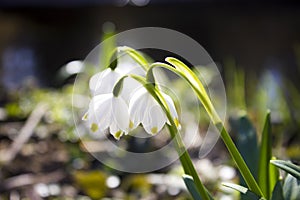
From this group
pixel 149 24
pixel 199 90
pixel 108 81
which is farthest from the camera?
pixel 149 24

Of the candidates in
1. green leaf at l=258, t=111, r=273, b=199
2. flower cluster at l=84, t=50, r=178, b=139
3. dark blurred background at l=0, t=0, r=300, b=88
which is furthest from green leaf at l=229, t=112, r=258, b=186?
dark blurred background at l=0, t=0, r=300, b=88

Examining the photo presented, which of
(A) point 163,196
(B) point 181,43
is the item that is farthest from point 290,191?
(B) point 181,43

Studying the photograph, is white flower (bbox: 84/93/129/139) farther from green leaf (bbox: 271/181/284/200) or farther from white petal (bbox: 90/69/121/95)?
green leaf (bbox: 271/181/284/200)

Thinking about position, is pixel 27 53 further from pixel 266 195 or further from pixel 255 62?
pixel 266 195

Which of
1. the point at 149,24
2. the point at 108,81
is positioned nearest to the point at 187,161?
the point at 108,81

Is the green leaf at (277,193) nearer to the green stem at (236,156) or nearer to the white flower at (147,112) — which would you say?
the green stem at (236,156)

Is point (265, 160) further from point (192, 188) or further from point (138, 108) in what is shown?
point (138, 108)

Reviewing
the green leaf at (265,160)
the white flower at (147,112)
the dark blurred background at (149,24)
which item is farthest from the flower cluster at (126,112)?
the dark blurred background at (149,24)
